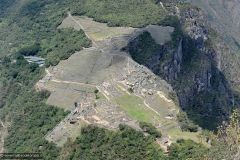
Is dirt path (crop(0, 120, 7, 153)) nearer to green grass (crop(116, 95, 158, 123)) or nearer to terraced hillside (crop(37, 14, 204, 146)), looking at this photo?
terraced hillside (crop(37, 14, 204, 146))

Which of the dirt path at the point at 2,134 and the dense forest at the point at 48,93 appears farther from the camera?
the dirt path at the point at 2,134

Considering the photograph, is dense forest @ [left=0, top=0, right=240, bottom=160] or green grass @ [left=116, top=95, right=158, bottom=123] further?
green grass @ [left=116, top=95, right=158, bottom=123]

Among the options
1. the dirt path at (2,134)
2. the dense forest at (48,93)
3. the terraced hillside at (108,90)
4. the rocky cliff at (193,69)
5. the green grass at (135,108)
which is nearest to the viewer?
the dense forest at (48,93)

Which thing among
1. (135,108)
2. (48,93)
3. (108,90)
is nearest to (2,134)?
(48,93)

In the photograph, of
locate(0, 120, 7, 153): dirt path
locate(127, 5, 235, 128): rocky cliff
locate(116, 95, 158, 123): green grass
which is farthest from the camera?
locate(127, 5, 235, 128): rocky cliff

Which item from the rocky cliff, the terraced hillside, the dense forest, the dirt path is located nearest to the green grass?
the terraced hillside

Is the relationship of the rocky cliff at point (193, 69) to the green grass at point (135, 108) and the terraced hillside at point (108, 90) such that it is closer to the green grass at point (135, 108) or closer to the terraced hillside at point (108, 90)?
the terraced hillside at point (108, 90)

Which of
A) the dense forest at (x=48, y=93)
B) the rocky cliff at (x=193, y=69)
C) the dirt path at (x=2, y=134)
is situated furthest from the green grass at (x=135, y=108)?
the rocky cliff at (x=193, y=69)

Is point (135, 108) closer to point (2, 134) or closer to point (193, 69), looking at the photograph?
point (2, 134)

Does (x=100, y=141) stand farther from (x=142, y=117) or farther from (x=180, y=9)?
(x=180, y=9)
